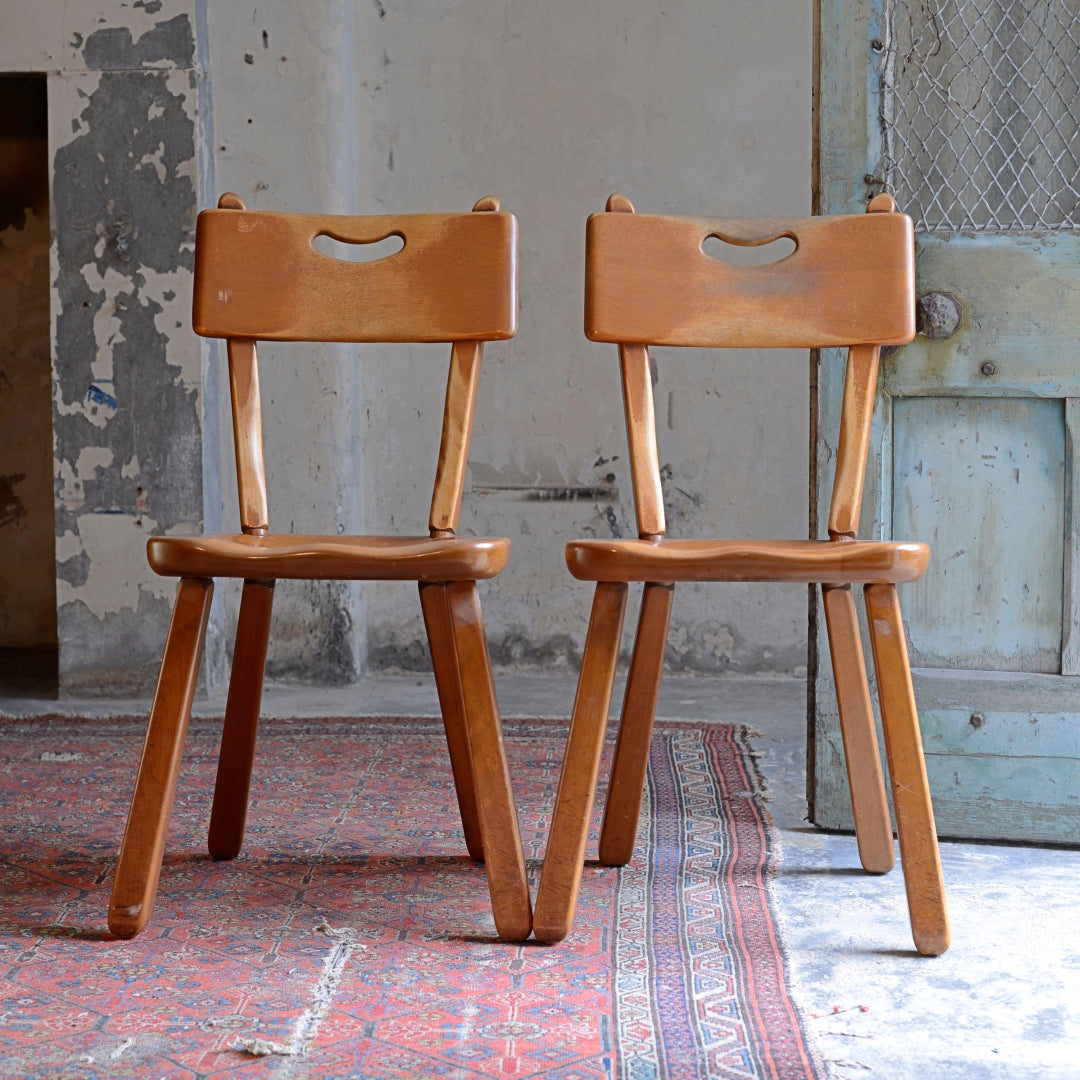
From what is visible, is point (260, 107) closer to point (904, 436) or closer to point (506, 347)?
point (506, 347)

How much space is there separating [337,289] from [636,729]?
0.75 meters

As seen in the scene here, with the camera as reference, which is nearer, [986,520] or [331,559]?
[331,559]

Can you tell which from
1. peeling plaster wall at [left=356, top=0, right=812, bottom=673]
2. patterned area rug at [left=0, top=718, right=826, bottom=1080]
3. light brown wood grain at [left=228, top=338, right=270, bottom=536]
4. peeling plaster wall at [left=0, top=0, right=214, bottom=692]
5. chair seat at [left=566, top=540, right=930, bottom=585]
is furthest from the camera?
peeling plaster wall at [left=356, top=0, right=812, bottom=673]

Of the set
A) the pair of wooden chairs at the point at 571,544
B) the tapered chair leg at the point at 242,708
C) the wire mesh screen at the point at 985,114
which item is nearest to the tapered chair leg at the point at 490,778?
the pair of wooden chairs at the point at 571,544

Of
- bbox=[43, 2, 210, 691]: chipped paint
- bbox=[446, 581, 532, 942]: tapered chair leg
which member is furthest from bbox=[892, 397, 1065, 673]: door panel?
bbox=[43, 2, 210, 691]: chipped paint

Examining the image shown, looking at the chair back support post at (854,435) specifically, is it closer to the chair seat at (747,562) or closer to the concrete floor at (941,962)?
the chair seat at (747,562)

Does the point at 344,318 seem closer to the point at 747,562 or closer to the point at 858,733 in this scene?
the point at 747,562

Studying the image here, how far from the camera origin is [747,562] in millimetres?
1379

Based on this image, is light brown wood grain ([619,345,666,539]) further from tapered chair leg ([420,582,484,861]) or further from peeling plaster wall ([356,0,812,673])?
peeling plaster wall ([356,0,812,673])

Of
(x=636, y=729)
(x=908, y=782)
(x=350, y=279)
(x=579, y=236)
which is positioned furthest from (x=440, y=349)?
(x=908, y=782)

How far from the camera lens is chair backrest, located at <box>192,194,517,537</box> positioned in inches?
67.2

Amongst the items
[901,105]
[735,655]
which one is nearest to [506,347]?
[735,655]

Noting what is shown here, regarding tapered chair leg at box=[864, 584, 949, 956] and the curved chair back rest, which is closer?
tapered chair leg at box=[864, 584, 949, 956]

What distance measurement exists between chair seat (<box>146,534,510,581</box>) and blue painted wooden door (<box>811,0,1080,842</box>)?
78cm
